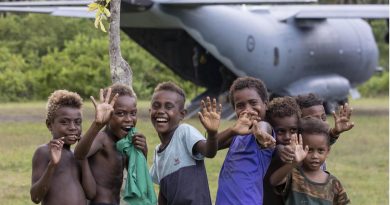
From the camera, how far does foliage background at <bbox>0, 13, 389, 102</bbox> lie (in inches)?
1080

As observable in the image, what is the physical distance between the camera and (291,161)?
4.66 m

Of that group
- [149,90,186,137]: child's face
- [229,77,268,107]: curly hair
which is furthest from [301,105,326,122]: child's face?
[149,90,186,137]: child's face

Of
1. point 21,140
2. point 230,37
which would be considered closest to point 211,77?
point 230,37

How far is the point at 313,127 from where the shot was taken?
4969mm

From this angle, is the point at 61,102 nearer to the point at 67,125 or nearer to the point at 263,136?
the point at 67,125

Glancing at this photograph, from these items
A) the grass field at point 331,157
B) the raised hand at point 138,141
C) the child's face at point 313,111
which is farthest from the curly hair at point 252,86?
the grass field at point 331,157

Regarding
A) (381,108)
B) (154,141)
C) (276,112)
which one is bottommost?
(381,108)

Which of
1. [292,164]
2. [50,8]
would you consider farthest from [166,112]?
[50,8]

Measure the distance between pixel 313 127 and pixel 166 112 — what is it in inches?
30.4

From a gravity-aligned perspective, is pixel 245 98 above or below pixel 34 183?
above

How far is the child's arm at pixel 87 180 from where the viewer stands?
488 cm

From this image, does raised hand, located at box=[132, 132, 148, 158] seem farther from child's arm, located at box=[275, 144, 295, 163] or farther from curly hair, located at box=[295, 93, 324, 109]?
curly hair, located at box=[295, 93, 324, 109]

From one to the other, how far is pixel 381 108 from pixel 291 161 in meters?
21.7

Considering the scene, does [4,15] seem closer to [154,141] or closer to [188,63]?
[188,63]
